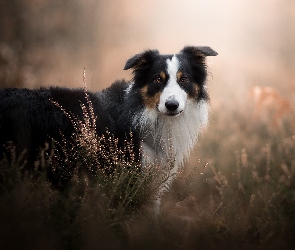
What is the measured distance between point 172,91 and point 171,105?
150 mm

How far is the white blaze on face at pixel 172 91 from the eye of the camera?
3584mm

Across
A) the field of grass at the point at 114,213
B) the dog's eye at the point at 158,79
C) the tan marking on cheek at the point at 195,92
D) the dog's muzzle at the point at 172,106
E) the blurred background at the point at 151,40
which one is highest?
the blurred background at the point at 151,40

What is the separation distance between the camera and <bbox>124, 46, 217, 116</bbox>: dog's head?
3.62 meters

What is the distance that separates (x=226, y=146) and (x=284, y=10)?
8.18 meters

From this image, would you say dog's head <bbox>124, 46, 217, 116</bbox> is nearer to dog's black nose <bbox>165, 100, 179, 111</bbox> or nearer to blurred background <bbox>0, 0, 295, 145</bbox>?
dog's black nose <bbox>165, 100, 179, 111</bbox>

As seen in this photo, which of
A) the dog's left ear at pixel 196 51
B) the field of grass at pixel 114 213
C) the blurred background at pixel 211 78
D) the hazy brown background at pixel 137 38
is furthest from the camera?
the hazy brown background at pixel 137 38

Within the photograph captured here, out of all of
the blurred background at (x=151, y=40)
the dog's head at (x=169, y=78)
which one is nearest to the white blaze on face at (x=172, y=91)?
the dog's head at (x=169, y=78)

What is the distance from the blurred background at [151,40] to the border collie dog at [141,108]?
6.61 ft

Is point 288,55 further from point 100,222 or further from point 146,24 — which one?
point 100,222

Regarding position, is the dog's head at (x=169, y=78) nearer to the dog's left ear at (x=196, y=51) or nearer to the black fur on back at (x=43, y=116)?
the dog's left ear at (x=196, y=51)

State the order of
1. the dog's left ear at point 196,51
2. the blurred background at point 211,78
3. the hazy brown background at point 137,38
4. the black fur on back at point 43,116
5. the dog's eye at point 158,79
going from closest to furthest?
the blurred background at point 211,78
the black fur on back at point 43,116
the dog's eye at point 158,79
the dog's left ear at point 196,51
the hazy brown background at point 137,38

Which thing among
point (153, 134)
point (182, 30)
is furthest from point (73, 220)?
point (182, 30)

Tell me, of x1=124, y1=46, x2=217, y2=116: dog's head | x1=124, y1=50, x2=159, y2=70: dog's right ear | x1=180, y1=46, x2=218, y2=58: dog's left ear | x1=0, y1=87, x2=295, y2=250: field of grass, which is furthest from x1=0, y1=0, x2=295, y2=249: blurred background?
x1=124, y1=50, x2=159, y2=70: dog's right ear

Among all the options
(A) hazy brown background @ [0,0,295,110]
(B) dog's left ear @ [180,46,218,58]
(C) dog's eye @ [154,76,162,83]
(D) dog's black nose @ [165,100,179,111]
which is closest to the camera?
(D) dog's black nose @ [165,100,179,111]
